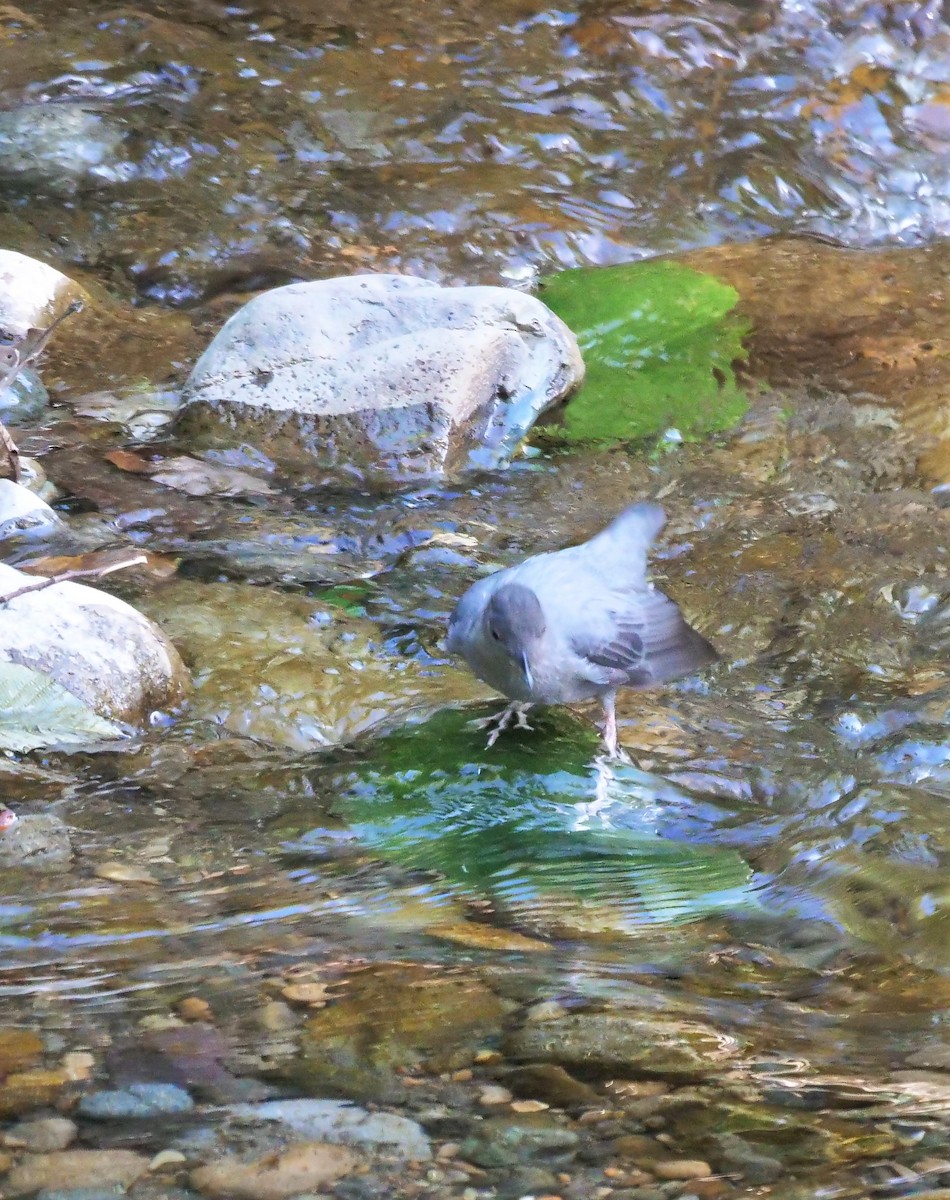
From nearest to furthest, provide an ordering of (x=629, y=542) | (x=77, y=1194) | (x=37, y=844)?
(x=77, y=1194), (x=37, y=844), (x=629, y=542)

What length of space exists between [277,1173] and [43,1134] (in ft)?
1.29

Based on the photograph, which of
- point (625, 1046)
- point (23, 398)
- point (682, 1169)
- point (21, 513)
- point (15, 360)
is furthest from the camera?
point (23, 398)

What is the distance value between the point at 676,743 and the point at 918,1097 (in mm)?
1988

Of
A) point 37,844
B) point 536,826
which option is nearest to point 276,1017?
point 37,844

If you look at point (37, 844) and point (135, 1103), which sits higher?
point (135, 1103)

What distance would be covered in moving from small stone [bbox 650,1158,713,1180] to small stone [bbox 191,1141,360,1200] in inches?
18.6

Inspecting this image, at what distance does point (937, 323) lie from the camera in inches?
283

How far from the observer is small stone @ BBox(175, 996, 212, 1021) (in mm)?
2451

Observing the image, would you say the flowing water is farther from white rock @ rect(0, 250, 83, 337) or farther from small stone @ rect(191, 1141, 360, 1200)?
white rock @ rect(0, 250, 83, 337)

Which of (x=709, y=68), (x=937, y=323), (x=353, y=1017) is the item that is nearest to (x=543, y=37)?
(x=709, y=68)

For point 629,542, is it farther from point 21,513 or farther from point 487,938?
point 21,513

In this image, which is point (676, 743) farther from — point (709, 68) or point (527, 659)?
point (709, 68)

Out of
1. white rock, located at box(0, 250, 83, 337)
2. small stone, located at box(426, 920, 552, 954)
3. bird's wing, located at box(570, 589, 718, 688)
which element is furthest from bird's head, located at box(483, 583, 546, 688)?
white rock, located at box(0, 250, 83, 337)

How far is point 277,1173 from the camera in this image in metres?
1.98
